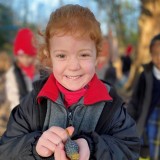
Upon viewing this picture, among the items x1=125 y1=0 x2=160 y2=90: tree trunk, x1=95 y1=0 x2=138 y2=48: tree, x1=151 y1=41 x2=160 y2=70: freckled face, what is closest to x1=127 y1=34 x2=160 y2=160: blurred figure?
x1=151 y1=41 x2=160 y2=70: freckled face

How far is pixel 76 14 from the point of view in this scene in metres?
1.69

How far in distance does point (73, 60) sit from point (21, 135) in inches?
15.1

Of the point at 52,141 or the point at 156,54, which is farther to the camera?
the point at 156,54

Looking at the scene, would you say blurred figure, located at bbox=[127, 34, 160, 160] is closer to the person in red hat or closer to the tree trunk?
the person in red hat

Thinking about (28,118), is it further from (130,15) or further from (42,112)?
(130,15)

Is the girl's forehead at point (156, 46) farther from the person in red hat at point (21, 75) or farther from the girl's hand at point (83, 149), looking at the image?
the girl's hand at point (83, 149)

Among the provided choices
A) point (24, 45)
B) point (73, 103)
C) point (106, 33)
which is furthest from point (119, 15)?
point (73, 103)

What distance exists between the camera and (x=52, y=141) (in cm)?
147

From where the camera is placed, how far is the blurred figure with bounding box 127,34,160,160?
4262 mm

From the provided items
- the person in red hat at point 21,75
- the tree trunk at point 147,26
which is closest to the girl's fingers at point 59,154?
the person in red hat at point 21,75

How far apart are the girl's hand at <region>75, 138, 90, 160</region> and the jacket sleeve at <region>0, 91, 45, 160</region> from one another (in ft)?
0.59

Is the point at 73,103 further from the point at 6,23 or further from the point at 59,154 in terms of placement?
the point at 6,23

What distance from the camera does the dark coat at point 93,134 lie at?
5.16ft

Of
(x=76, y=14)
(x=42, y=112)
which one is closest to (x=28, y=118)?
(x=42, y=112)
